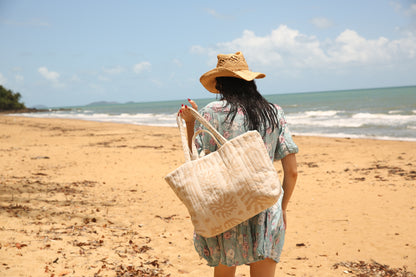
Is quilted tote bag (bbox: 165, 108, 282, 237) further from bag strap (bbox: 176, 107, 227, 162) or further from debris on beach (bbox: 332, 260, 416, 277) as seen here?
debris on beach (bbox: 332, 260, 416, 277)

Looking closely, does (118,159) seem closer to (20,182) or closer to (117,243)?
(20,182)

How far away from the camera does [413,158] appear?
8961 mm

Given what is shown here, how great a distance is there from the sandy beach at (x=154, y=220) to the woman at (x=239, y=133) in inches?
70.1

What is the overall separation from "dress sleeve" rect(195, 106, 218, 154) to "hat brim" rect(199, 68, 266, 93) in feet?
0.66

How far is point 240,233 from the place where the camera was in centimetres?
170

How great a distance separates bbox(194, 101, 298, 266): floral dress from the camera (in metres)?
1.70

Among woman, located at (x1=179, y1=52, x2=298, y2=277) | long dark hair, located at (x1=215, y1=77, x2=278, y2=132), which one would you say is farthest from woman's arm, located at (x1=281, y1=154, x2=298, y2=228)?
long dark hair, located at (x1=215, y1=77, x2=278, y2=132)

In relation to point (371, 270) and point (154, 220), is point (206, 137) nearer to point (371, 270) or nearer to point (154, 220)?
point (371, 270)

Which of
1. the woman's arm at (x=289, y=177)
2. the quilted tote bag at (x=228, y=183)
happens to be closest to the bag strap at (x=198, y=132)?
the quilted tote bag at (x=228, y=183)

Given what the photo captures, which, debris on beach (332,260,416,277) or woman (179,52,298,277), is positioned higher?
woman (179,52,298,277)

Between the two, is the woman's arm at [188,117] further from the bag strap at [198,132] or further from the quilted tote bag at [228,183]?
the quilted tote bag at [228,183]

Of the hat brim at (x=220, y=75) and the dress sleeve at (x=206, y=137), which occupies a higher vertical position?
the hat brim at (x=220, y=75)

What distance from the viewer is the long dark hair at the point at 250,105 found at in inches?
67.6

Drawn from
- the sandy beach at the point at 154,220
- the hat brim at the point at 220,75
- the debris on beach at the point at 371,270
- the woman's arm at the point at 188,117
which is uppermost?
the hat brim at the point at 220,75
